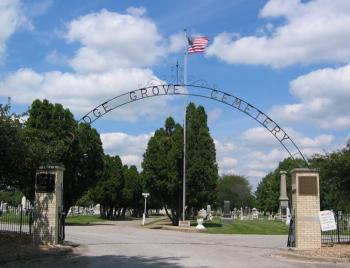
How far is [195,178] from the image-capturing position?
132 ft

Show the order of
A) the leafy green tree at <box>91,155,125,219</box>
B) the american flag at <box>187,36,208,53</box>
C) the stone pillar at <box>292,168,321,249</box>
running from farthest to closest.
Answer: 1. the leafy green tree at <box>91,155,125,219</box>
2. the american flag at <box>187,36,208,53</box>
3. the stone pillar at <box>292,168,321,249</box>

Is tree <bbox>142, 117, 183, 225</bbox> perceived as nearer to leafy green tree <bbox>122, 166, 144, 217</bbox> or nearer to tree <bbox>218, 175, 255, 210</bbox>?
leafy green tree <bbox>122, 166, 144, 217</bbox>

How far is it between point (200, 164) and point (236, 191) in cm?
9249

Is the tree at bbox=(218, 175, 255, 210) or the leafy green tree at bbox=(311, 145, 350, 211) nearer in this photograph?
the leafy green tree at bbox=(311, 145, 350, 211)

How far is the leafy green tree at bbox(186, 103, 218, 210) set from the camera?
40344mm

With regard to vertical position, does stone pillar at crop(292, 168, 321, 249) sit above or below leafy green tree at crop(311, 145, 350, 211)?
below

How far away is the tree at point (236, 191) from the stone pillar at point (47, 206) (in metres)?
107

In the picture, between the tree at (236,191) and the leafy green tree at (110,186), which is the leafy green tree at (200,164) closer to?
the leafy green tree at (110,186)

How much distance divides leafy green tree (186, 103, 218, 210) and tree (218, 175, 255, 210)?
275ft

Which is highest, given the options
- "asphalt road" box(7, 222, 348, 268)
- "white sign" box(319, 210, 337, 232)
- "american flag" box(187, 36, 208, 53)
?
"american flag" box(187, 36, 208, 53)

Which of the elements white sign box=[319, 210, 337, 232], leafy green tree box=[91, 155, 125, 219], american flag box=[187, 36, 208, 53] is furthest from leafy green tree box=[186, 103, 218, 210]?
white sign box=[319, 210, 337, 232]

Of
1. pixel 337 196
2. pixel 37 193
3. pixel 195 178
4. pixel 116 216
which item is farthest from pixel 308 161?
pixel 116 216

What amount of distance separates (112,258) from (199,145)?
25323 mm

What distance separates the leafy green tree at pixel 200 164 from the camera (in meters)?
40.3
